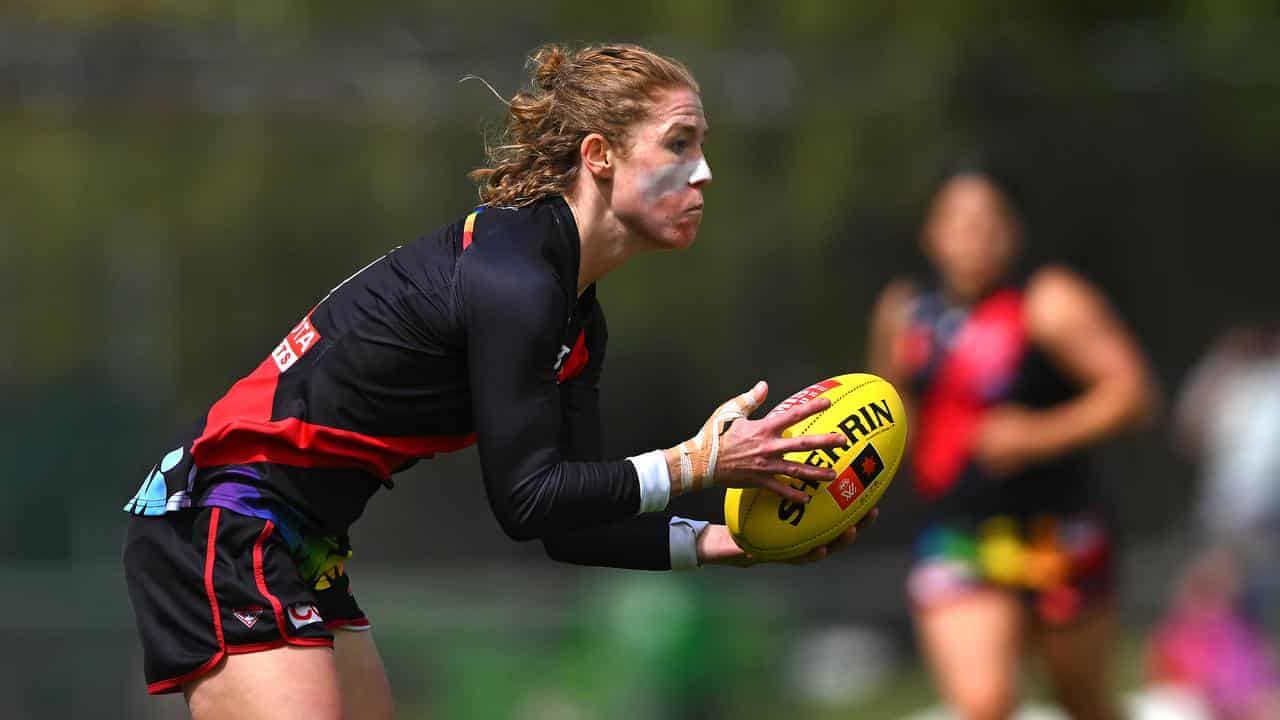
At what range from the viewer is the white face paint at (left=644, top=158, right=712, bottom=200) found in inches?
145

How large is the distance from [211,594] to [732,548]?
1.09 metres

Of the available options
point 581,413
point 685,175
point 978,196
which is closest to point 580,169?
point 685,175

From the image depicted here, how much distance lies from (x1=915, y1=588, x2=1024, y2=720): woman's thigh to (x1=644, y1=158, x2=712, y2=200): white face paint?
121 inches

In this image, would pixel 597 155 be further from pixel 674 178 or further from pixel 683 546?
pixel 683 546

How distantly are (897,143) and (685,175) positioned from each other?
7.00 metres

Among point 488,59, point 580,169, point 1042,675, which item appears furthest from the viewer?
point 488,59

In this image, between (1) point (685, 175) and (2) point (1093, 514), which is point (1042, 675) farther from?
(1) point (685, 175)

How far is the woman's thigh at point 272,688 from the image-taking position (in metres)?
3.49

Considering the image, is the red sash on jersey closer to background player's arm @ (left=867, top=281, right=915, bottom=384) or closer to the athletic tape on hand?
background player's arm @ (left=867, top=281, right=915, bottom=384)

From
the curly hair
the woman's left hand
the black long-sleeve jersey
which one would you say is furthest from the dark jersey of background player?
the curly hair

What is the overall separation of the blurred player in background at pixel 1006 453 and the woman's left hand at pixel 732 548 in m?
2.55

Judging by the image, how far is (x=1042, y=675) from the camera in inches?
352


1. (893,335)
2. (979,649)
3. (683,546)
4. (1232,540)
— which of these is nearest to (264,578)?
(683,546)

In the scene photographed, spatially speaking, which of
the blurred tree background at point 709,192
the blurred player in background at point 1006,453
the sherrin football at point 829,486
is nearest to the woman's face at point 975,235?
the blurred player in background at point 1006,453
